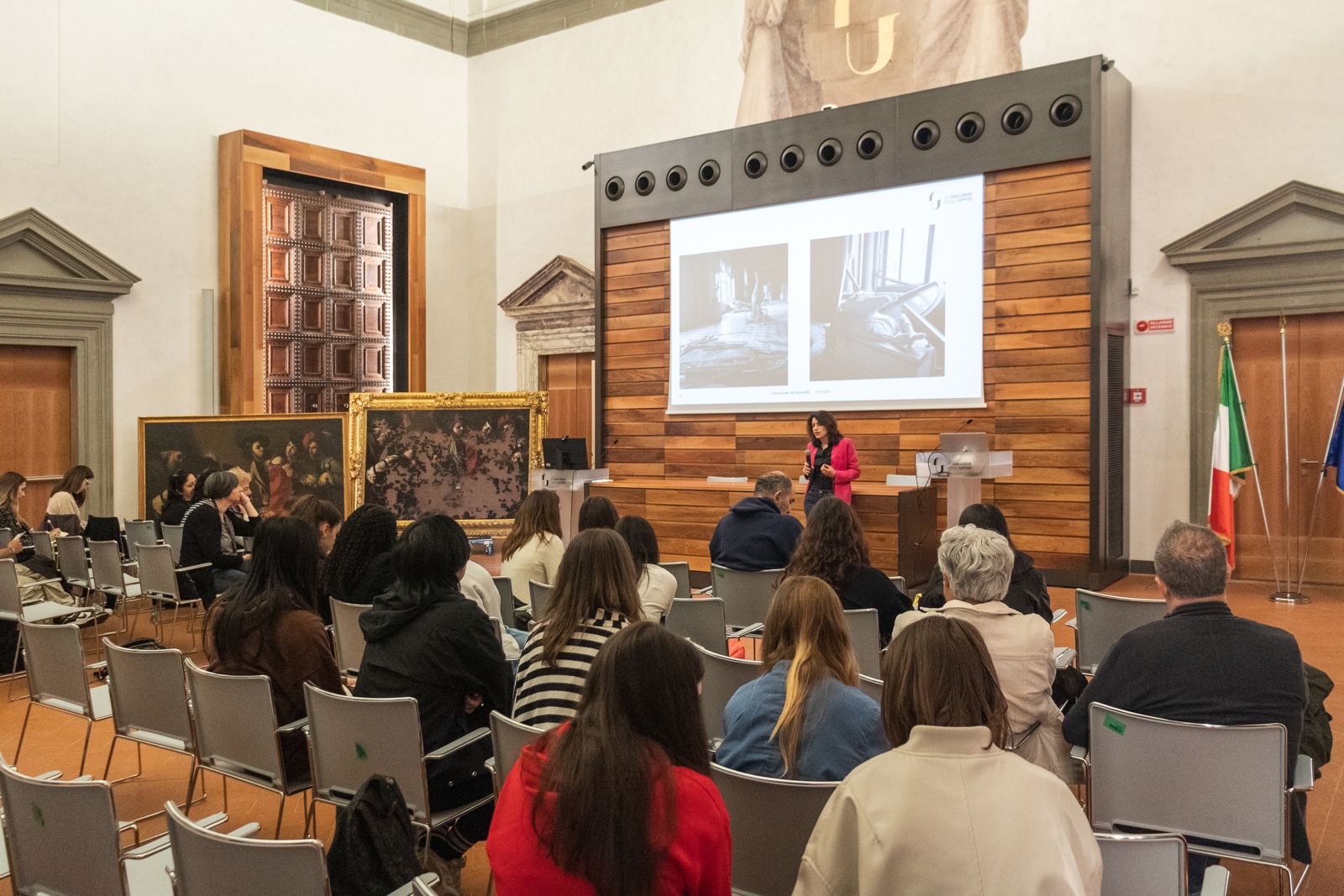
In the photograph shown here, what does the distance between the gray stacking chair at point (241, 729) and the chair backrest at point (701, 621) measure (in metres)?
1.67

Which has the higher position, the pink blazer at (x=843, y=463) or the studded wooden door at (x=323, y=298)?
the studded wooden door at (x=323, y=298)

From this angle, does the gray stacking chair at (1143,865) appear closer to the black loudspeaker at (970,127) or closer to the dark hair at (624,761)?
the dark hair at (624,761)

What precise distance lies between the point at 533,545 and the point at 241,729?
2205 mm

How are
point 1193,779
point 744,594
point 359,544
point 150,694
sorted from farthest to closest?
point 744,594
point 359,544
point 150,694
point 1193,779

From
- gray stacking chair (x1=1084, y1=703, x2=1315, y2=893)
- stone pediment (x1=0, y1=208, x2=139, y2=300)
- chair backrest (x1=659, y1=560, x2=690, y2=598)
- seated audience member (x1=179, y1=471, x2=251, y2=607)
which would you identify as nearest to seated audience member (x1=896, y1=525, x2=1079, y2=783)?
gray stacking chair (x1=1084, y1=703, x2=1315, y2=893)

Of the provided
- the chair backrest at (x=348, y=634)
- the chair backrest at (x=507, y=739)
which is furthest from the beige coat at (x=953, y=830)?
the chair backrest at (x=348, y=634)

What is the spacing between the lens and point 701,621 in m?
4.54

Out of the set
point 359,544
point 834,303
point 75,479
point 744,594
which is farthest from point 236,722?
point 834,303

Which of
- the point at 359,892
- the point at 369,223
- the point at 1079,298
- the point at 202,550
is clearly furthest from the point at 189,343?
the point at 359,892

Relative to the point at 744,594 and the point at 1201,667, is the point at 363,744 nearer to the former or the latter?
the point at 1201,667

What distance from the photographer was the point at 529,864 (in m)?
1.75

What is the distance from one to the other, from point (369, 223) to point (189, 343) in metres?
2.95

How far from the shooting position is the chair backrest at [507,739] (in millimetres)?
2697

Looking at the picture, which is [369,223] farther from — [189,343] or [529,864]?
[529,864]
